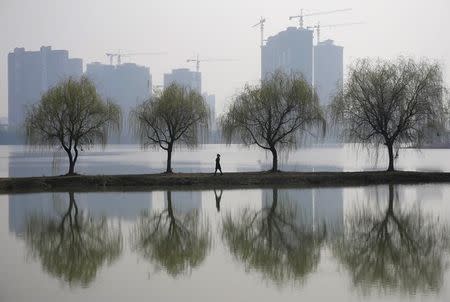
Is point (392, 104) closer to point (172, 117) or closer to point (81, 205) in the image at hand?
point (172, 117)

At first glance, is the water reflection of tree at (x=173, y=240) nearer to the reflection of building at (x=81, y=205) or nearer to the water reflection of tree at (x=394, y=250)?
the reflection of building at (x=81, y=205)

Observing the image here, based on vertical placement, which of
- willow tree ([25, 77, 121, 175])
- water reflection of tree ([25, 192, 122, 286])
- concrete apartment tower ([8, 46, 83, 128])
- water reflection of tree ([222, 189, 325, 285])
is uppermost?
concrete apartment tower ([8, 46, 83, 128])

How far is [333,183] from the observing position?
31344mm

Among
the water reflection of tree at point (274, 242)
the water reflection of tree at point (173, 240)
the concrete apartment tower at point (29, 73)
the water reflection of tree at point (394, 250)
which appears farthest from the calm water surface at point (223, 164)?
the concrete apartment tower at point (29, 73)

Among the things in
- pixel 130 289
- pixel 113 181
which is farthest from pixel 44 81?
pixel 130 289

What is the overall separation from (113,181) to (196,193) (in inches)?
227

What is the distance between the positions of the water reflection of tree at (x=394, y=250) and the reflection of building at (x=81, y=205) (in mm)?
7797

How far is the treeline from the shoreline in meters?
2.00

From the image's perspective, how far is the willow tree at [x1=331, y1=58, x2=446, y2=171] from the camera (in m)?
33.0

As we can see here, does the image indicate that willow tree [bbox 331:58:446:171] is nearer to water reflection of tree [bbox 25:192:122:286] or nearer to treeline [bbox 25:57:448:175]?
treeline [bbox 25:57:448:175]

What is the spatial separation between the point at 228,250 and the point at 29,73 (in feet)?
442

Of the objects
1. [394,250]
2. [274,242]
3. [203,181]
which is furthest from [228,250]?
[203,181]

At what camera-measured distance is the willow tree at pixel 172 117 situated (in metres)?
34.2

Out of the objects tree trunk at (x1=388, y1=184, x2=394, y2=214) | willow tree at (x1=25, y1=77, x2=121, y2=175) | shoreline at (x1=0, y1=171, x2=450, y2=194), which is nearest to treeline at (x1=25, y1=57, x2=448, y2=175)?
willow tree at (x1=25, y1=77, x2=121, y2=175)
